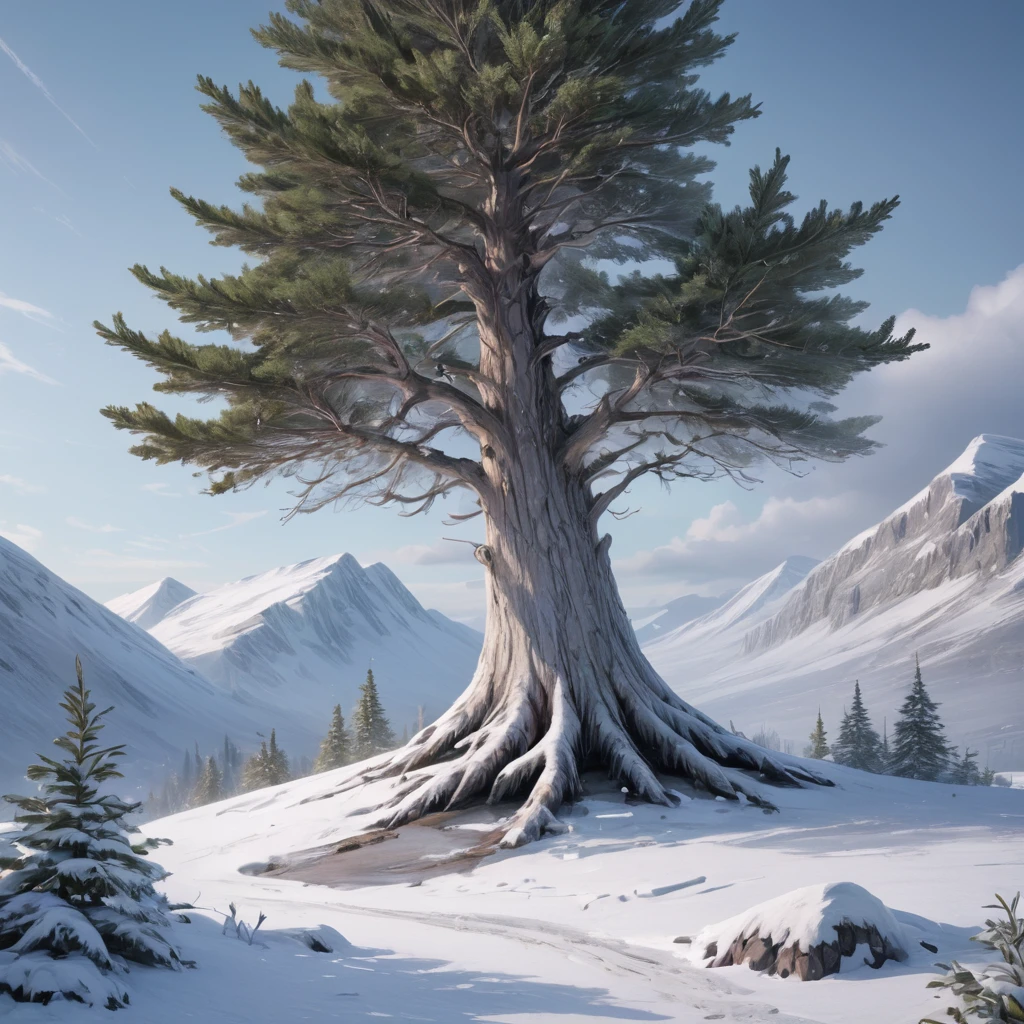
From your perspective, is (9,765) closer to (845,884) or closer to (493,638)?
(493,638)

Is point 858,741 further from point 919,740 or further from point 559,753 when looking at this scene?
point 559,753

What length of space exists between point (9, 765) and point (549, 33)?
432 ft

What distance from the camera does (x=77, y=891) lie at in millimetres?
3533

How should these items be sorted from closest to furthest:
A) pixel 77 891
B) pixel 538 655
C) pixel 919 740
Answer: pixel 77 891 < pixel 538 655 < pixel 919 740

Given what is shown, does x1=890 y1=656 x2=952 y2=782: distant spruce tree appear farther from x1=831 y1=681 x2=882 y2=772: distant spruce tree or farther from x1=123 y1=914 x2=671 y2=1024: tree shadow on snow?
x1=123 y1=914 x2=671 y2=1024: tree shadow on snow

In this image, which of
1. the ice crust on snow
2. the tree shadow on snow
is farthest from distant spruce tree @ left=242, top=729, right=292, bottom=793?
the ice crust on snow

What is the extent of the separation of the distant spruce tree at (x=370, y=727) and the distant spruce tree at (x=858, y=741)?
→ 15265 millimetres

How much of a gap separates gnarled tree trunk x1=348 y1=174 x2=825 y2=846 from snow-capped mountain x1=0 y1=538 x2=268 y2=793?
416 ft

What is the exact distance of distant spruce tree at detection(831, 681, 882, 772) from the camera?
2795cm

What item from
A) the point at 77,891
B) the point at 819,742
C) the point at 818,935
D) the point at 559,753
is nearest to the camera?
the point at 77,891

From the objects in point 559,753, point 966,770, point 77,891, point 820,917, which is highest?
point 559,753

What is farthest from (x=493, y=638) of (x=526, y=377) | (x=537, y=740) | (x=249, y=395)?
(x=249, y=395)

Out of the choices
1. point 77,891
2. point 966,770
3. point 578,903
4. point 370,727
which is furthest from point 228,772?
point 77,891

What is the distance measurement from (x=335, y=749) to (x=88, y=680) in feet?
421
